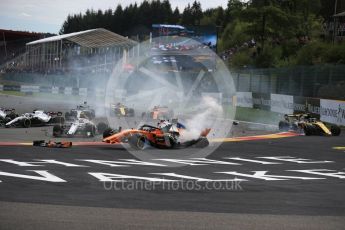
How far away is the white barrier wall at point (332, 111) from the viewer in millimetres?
33531

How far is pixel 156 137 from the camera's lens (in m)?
21.9

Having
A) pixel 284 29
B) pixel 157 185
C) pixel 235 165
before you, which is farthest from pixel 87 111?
pixel 284 29

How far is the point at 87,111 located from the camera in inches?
1321

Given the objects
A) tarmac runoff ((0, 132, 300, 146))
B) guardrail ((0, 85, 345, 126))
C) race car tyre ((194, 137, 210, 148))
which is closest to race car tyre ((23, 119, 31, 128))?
tarmac runoff ((0, 132, 300, 146))

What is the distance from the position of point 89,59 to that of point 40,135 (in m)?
48.4

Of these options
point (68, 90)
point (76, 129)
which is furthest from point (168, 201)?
point (68, 90)

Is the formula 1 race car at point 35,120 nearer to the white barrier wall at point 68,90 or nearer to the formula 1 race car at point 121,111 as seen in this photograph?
the formula 1 race car at point 121,111

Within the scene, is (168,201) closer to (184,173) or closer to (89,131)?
(184,173)

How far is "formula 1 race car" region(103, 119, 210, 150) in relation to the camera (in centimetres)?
2141

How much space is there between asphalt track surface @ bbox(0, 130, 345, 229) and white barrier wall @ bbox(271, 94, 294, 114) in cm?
2069

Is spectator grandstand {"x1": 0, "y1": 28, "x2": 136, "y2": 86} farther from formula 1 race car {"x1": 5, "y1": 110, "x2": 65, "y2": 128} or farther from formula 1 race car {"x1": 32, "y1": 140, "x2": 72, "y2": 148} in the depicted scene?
formula 1 race car {"x1": 32, "y1": 140, "x2": 72, "y2": 148}

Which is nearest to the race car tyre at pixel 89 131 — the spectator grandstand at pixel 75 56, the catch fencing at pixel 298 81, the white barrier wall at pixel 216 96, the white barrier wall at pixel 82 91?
the catch fencing at pixel 298 81

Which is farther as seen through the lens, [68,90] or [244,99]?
[68,90]

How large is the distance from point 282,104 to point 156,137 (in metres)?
20.4
